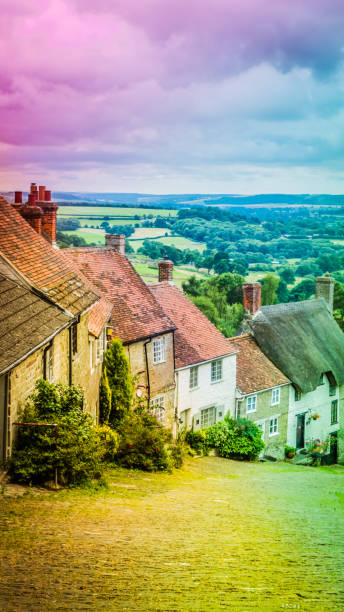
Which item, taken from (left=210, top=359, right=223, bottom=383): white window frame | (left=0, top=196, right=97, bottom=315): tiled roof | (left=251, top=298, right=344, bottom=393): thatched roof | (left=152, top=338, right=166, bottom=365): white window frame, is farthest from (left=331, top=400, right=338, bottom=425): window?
(left=0, top=196, right=97, bottom=315): tiled roof

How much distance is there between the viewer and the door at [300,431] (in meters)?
38.8

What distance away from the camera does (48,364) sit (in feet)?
47.2

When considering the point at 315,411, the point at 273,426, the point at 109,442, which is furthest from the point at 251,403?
the point at 109,442

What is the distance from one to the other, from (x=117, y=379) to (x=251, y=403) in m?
14.1

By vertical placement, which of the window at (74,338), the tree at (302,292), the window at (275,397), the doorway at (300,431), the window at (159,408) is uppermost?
the tree at (302,292)

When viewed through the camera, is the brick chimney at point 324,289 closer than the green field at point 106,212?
Yes

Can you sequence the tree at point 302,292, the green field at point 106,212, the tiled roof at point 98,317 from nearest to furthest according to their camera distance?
1. the tiled roof at point 98,317
2. the tree at point 302,292
3. the green field at point 106,212

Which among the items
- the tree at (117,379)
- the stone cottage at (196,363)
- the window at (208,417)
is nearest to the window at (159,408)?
the stone cottage at (196,363)

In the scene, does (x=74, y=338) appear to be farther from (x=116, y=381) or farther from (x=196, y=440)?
(x=196, y=440)

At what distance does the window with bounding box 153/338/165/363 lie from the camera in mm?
27812

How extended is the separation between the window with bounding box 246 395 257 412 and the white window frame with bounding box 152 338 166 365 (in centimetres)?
853

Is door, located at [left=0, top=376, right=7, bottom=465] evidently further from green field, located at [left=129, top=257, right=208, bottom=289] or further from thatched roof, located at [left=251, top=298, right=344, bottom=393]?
green field, located at [left=129, top=257, right=208, bottom=289]

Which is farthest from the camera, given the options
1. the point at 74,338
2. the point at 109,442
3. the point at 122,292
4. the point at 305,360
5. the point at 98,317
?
the point at 305,360

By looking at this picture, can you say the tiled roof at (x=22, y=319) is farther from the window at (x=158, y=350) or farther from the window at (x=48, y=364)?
the window at (x=158, y=350)
